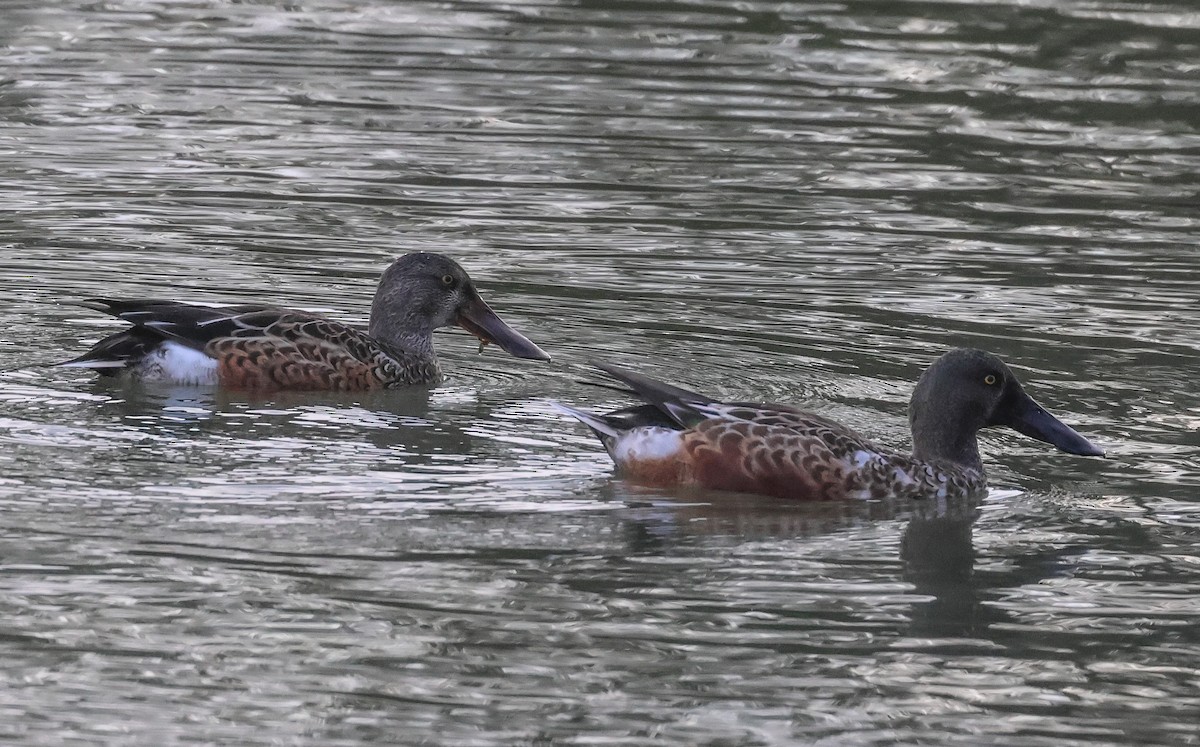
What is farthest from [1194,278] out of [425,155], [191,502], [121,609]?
[121,609]

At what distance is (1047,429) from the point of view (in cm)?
899

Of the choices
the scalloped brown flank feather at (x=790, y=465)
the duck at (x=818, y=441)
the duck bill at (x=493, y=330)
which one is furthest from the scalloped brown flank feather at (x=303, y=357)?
the scalloped brown flank feather at (x=790, y=465)

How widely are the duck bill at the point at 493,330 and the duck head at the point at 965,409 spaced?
7.37ft

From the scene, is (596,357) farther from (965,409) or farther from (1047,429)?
(1047,429)

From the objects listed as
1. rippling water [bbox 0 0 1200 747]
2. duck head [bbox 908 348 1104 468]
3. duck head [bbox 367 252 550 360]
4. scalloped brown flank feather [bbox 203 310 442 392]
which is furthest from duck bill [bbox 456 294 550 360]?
duck head [bbox 908 348 1104 468]

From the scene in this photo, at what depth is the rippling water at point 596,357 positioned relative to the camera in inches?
255

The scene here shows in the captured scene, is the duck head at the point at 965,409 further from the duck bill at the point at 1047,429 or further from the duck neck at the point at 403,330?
the duck neck at the point at 403,330

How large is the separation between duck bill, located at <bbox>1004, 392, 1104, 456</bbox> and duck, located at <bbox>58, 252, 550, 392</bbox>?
2.48 m

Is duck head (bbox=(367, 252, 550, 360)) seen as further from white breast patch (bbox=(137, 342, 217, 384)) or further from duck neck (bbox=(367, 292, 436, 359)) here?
white breast patch (bbox=(137, 342, 217, 384))

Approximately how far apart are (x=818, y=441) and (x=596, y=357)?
7.45 ft

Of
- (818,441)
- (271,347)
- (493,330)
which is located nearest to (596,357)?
(493,330)

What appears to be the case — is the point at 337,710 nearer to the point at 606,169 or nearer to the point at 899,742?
the point at 899,742

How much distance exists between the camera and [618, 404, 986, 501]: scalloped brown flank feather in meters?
8.57

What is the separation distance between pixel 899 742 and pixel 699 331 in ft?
17.0
